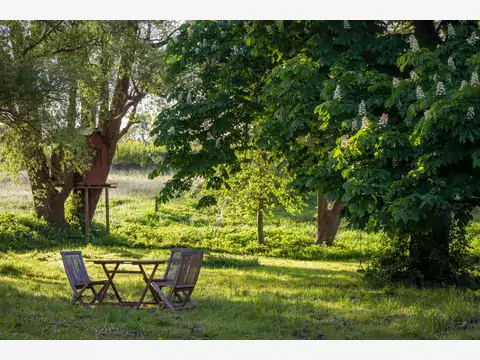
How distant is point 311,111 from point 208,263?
9.80 meters

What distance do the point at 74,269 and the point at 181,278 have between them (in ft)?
6.59

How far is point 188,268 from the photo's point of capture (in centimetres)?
1098

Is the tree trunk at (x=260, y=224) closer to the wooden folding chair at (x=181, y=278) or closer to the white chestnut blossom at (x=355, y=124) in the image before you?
the wooden folding chair at (x=181, y=278)

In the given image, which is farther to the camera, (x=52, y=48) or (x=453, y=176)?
(x=52, y=48)

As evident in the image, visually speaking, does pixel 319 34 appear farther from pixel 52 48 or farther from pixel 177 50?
pixel 52 48

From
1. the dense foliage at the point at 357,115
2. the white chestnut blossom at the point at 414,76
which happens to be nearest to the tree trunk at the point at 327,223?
the dense foliage at the point at 357,115

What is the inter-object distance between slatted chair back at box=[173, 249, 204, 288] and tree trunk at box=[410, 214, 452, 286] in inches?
213

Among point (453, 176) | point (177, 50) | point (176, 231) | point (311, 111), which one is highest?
point (177, 50)

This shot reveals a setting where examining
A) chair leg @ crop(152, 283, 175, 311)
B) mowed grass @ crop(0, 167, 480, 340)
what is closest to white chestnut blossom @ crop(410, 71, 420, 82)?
mowed grass @ crop(0, 167, 480, 340)

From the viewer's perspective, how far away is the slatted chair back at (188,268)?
1083cm

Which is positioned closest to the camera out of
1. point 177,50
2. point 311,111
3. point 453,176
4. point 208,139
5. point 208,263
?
point 453,176

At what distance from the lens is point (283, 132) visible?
11945mm

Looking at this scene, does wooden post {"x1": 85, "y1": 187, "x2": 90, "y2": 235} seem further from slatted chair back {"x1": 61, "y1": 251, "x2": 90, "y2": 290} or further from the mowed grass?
slatted chair back {"x1": 61, "y1": 251, "x2": 90, "y2": 290}
